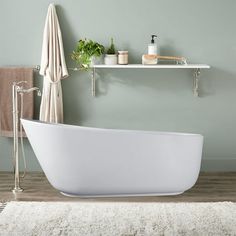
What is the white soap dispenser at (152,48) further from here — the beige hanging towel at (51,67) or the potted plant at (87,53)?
the beige hanging towel at (51,67)

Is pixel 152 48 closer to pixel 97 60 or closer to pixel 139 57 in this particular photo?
pixel 139 57

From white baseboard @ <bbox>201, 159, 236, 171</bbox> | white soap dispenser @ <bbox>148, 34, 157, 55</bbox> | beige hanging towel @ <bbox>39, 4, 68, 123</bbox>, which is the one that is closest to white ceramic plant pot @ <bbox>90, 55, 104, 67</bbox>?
beige hanging towel @ <bbox>39, 4, 68, 123</bbox>

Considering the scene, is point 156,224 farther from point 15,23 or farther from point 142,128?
point 15,23

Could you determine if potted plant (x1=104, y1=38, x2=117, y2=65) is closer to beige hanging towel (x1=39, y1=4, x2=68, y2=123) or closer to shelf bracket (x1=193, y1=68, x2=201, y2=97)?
beige hanging towel (x1=39, y1=4, x2=68, y2=123)

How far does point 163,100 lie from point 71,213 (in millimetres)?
1753

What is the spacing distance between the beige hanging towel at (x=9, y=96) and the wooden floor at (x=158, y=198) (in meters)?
0.49

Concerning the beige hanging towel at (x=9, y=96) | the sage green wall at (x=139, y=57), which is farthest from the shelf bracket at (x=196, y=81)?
the beige hanging towel at (x=9, y=96)

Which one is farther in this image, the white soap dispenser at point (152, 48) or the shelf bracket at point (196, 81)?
the shelf bracket at point (196, 81)

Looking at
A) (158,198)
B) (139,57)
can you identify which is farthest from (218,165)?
(139,57)

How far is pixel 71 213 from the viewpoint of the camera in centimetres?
406

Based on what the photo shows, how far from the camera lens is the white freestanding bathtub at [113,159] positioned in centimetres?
427

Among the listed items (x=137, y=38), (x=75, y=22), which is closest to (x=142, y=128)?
(x=137, y=38)

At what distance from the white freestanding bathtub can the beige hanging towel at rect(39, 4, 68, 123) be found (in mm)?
733

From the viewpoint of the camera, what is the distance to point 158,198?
4.47 m
